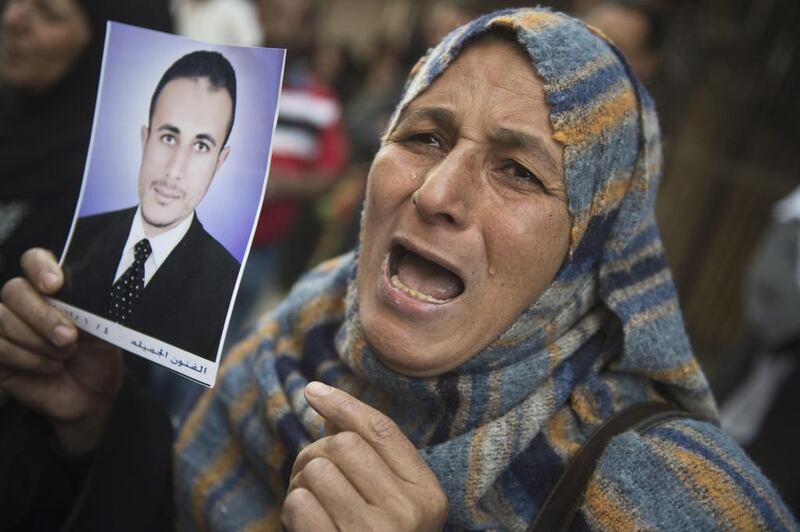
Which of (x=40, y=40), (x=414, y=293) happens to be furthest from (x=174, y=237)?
(x=40, y=40)

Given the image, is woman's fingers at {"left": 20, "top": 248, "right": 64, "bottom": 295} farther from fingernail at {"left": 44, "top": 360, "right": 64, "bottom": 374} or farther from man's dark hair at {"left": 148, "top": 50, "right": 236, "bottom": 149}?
man's dark hair at {"left": 148, "top": 50, "right": 236, "bottom": 149}

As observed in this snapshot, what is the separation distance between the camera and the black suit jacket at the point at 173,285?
118 centimetres

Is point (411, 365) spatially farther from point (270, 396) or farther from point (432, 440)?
point (270, 396)

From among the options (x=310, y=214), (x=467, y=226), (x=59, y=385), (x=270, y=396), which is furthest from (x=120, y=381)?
(x=310, y=214)

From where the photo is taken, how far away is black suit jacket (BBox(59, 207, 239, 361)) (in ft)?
3.87

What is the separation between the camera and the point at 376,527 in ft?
3.46

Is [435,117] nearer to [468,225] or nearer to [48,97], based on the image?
[468,225]

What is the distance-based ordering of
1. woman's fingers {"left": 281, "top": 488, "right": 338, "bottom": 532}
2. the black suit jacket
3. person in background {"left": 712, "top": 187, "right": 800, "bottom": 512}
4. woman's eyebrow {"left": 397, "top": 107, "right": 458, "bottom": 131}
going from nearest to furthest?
woman's fingers {"left": 281, "top": 488, "right": 338, "bottom": 532}
the black suit jacket
woman's eyebrow {"left": 397, "top": 107, "right": 458, "bottom": 131}
person in background {"left": 712, "top": 187, "right": 800, "bottom": 512}

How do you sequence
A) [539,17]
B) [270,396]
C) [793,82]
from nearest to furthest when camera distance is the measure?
[539,17] → [270,396] → [793,82]

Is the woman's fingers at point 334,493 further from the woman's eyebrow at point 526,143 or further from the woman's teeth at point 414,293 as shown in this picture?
the woman's eyebrow at point 526,143

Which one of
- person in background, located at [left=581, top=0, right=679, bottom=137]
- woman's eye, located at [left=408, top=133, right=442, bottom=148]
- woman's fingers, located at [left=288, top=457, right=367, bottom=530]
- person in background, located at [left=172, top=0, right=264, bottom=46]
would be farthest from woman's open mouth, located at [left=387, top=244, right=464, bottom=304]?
person in background, located at [left=172, top=0, right=264, bottom=46]

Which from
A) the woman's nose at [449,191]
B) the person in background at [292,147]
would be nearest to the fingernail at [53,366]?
the woman's nose at [449,191]

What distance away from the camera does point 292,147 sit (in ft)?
12.9

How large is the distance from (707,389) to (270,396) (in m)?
1.00
